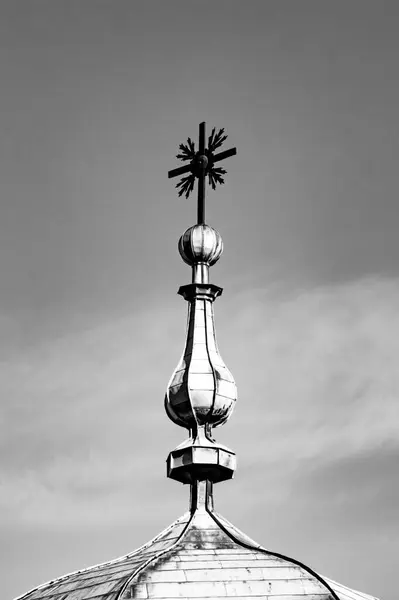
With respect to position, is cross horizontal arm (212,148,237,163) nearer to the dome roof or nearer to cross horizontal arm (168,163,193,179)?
cross horizontal arm (168,163,193,179)

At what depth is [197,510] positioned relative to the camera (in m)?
31.0

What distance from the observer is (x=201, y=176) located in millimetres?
34344

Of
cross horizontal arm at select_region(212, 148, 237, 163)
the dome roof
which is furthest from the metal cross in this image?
the dome roof

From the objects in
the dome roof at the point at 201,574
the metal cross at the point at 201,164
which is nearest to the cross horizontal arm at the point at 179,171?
the metal cross at the point at 201,164

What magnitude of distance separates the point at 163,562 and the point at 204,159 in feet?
33.2

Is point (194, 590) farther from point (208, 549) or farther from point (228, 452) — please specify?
point (228, 452)

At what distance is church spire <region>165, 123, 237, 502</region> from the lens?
31344 mm

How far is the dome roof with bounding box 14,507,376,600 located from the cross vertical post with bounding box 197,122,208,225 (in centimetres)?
720

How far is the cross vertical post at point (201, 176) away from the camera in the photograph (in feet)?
112

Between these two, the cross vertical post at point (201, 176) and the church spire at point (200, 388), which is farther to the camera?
the cross vertical post at point (201, 176)

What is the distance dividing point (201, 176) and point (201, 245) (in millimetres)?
1870

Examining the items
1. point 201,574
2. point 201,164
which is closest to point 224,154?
point 201,164

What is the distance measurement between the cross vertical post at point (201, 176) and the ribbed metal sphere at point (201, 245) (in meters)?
0.45

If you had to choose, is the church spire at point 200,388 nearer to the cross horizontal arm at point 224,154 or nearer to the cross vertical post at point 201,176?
the cross vertical post at point 201,176
